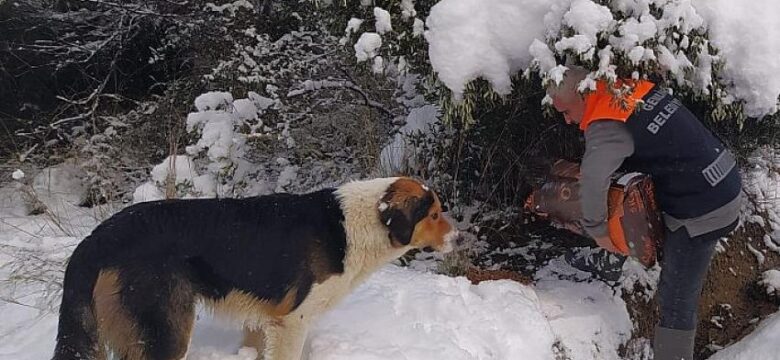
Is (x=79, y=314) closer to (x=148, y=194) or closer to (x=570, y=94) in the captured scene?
(x=148, y=194)

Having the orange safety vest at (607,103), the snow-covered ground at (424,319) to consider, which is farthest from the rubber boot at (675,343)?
the orange safety vest at (607,103)

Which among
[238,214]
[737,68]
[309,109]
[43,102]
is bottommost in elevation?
[43,102]

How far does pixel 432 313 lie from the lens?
4.14 meters

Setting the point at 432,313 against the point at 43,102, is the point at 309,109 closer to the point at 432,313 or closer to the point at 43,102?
the point at 432,313

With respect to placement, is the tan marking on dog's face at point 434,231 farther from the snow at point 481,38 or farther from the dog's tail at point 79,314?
the dog's tail at point 79,314

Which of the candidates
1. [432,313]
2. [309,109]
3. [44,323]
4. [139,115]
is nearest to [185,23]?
[139,115]

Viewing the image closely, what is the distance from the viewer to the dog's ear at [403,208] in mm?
3633

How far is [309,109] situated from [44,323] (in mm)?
3703

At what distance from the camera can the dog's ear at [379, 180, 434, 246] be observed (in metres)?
3.63

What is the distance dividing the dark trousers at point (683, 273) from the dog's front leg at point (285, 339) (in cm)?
231

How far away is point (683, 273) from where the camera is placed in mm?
4082

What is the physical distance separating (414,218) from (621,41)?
63.6 inches

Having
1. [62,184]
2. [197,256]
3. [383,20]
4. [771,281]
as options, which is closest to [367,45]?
[383,20]

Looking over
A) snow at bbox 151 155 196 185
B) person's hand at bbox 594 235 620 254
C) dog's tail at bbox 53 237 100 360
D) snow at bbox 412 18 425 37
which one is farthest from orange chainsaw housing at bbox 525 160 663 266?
snow at bbox 151 155 196 185
